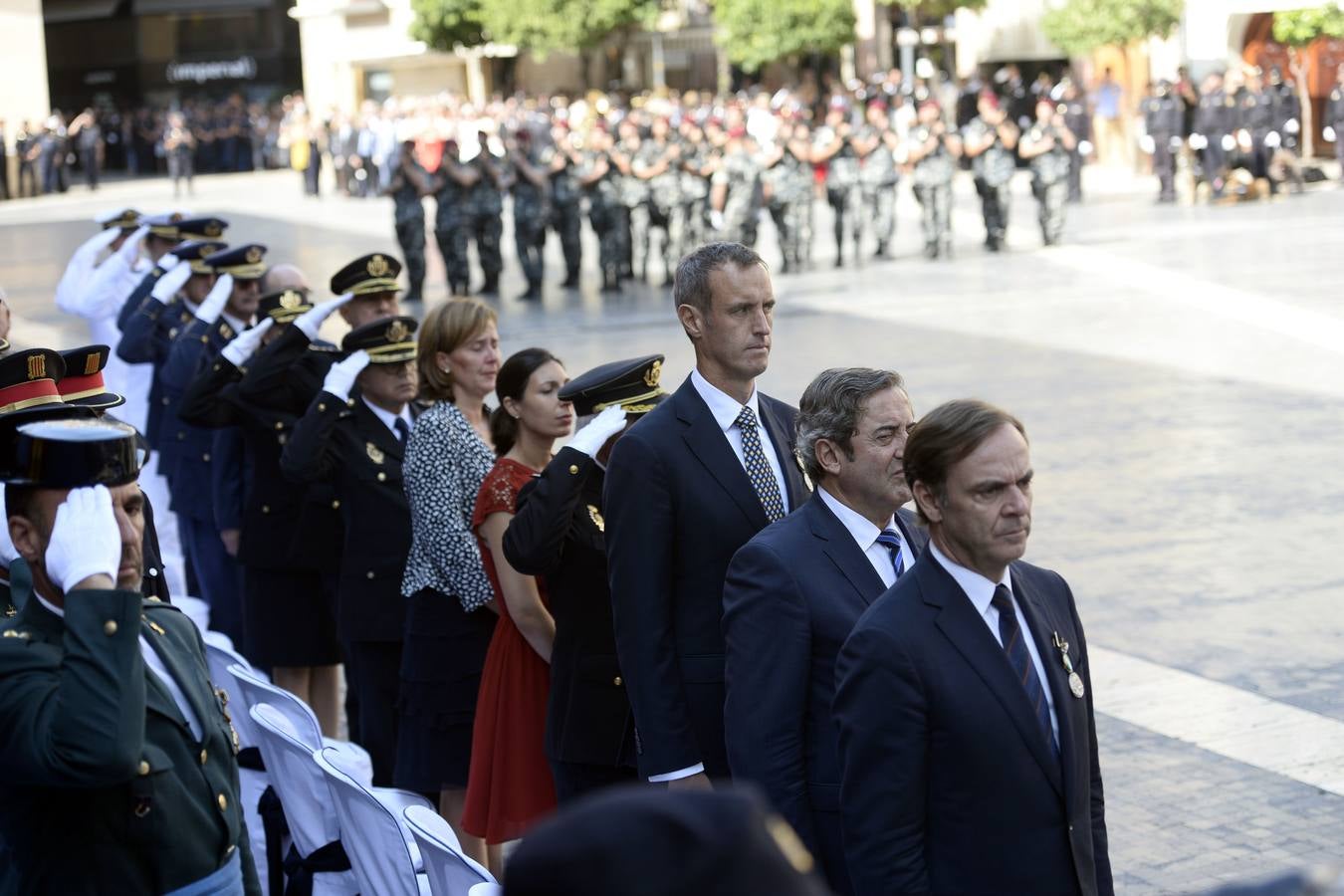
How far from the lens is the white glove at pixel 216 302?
28.0 ft

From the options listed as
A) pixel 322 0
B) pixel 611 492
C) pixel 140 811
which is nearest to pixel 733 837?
pixel 140 811

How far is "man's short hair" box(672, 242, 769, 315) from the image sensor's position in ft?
14.9

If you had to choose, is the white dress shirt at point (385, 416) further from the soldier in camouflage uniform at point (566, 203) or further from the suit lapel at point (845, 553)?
the soldier in camouflage uniform at point (566, 203)

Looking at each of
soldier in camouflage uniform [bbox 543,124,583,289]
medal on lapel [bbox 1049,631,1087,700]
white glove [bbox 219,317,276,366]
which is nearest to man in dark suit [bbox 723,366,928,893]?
medal on lapel [bbox 1049,631,1087,700]

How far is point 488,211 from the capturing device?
2402 centimetres

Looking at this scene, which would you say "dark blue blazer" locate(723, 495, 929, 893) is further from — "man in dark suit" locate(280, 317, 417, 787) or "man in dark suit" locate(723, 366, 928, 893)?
"man in dark suit" locate(280, 317, 417, 787)

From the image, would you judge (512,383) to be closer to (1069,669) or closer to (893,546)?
→ (893,546)

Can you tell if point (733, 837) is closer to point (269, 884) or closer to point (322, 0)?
point (269, 884)

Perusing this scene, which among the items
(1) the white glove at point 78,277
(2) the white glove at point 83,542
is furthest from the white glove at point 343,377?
(1) the white glove at point 78,277

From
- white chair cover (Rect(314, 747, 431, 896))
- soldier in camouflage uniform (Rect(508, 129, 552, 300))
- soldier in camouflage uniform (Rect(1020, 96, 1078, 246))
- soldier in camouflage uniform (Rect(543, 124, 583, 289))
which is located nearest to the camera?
white chair cover (Rect(314, 747, 431, 896))

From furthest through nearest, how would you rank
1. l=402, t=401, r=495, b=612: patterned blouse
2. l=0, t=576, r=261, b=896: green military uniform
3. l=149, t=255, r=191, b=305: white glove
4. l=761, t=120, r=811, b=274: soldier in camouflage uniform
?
1. l=761, t=120, r=811, b=274: soldier in camouflage uniform
2. l=149, t=255, r=191, b=305: white glove
3. l=402, t=401, r=495, b=612: patterned blouse
4. l=0, t=576, r=261, b=896: green military uniform

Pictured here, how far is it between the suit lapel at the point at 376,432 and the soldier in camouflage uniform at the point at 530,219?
17061 mm

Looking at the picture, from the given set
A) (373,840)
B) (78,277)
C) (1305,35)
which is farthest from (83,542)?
(1305,35)

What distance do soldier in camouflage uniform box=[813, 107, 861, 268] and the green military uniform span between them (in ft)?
72.0
